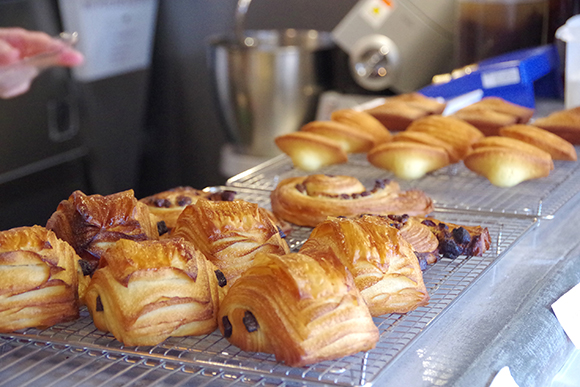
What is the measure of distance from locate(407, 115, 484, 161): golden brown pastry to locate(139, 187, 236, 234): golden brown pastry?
82 cm

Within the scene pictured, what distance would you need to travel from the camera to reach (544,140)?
199 cm

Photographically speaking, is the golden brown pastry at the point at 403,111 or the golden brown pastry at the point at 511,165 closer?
the golden brown pastry at the point at 511,165

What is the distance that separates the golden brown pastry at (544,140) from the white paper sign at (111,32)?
2634 millimetres

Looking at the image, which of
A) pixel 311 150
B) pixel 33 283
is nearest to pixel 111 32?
pixel 311 150

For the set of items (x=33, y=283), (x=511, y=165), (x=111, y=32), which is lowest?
(x=511, y=165)

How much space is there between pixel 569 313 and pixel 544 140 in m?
0.86

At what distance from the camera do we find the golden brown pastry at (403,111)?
232cm

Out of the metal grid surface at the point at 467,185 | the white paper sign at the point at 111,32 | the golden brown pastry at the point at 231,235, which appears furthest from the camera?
the white paper sign at the point at 111,32

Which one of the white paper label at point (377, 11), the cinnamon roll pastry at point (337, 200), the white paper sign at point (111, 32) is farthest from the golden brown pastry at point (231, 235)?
the white paper sign at point (111, 32)

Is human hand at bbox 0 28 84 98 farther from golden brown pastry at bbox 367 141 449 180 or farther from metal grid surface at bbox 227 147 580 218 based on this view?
golden brown pastry at bbox 367 141 449 180

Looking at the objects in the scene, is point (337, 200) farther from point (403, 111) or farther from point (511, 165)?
point (403, 111)

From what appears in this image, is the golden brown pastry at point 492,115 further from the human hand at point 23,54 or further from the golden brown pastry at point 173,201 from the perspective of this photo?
the human hand at point 23,54

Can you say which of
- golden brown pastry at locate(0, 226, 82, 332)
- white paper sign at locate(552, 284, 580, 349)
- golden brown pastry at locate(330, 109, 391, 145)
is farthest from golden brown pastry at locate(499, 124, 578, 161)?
golden brown pastry at locate(0, 226, 82, 332)

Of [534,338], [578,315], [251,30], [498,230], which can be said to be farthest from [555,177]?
[251,30]
